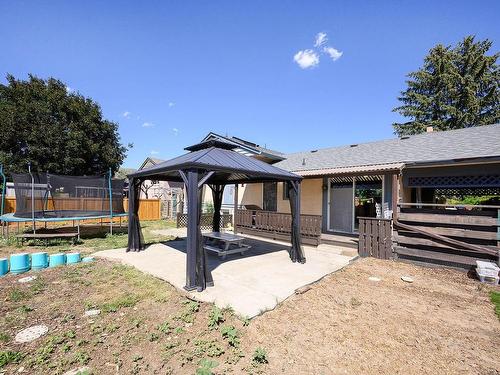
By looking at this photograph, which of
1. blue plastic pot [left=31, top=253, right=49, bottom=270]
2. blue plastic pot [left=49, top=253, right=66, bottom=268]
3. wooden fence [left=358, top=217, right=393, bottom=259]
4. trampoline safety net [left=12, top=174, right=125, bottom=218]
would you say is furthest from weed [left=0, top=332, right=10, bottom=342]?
wooden fence [left=358, top=217, right=393, bottom=259]

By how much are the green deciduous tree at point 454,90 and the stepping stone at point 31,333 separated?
30045 millimetres

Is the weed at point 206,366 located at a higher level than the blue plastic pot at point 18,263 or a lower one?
lower

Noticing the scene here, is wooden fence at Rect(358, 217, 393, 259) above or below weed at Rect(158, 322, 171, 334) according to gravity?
above

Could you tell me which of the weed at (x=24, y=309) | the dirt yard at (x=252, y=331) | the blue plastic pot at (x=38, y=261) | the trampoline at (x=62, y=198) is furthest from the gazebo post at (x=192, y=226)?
the trampoline at (x=62, y=198)

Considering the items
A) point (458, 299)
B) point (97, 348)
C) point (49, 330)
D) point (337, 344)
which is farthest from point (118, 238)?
point (458, 299)

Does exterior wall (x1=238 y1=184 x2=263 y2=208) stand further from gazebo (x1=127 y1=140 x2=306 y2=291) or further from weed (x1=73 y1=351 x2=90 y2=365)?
weed (x1=73 y1=351 x2=90 y2=365)

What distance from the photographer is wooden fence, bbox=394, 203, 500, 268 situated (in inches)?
241

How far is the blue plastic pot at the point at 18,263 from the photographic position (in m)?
5.69

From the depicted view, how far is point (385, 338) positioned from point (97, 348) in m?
3.74

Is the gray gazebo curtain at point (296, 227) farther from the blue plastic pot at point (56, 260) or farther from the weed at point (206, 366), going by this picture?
the blue plastic pot at point (56, 260)

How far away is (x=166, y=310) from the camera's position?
3.93 meters

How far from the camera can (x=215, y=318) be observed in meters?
3.54

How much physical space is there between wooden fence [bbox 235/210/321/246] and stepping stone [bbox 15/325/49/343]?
7.88 m

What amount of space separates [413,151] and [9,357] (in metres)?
12.3
